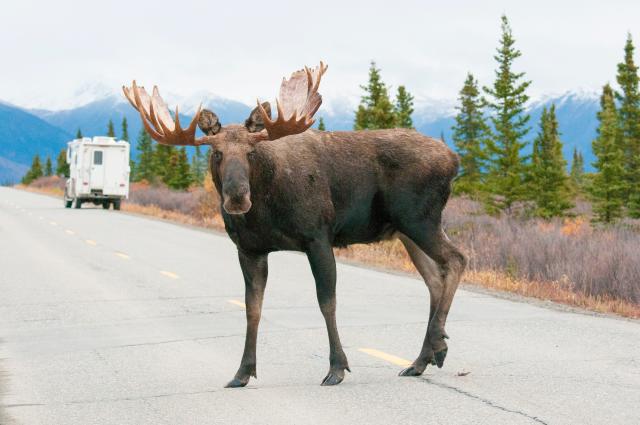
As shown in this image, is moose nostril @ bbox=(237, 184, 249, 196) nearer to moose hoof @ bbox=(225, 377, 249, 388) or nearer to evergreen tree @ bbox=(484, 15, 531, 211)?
moose hoof @ bbox=(225, 377, 249, 388)

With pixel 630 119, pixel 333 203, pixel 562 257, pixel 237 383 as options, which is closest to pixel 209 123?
pixel 333 203

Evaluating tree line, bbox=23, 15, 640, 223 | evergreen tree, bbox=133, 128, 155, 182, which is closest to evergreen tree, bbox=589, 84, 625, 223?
tree line, bbox=23, 15, 640, 223

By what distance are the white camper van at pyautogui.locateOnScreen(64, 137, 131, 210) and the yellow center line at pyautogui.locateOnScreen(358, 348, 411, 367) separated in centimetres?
3382

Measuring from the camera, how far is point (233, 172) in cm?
529

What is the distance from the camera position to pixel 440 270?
21.8 ft

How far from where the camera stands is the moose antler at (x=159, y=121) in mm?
5688

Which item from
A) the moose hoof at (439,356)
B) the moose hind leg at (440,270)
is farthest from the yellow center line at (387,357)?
the moose hoof at (439,356)

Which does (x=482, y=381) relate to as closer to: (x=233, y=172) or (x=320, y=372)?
(x=320, y=372)

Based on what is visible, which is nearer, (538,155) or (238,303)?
(238,303)

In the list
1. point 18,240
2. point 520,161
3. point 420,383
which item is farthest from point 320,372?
point 520,161

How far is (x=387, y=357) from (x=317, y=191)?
192 centimetres

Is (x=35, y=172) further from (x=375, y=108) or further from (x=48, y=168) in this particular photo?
(x=375, y=108)

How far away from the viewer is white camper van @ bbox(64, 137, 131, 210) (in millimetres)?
39844

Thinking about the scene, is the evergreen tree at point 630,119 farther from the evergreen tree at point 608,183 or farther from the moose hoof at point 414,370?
the moose hoof at point 414,370
